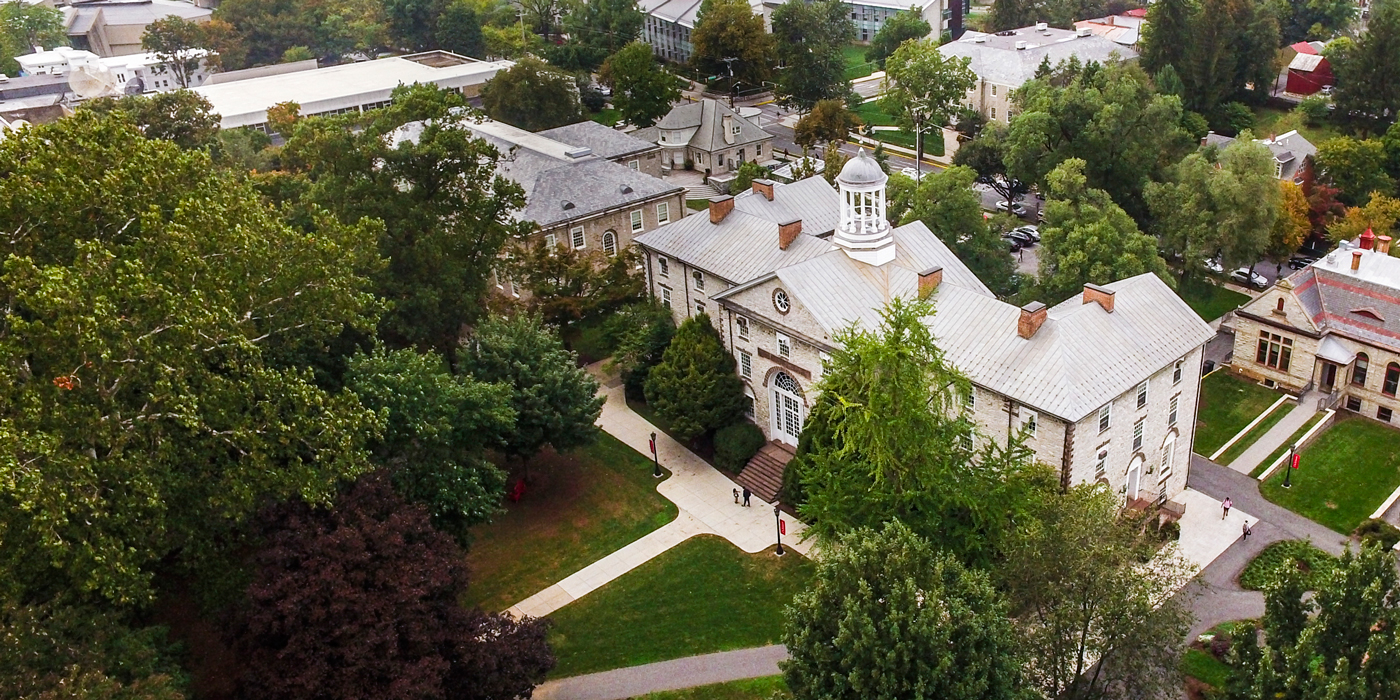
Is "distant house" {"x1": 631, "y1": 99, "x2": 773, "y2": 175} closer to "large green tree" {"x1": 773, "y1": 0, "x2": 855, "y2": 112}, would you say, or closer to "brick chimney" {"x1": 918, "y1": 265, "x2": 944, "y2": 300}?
Answer: "large green tree" {"x1": 773, "y1": 0, "x2": 855, "y2": 112}

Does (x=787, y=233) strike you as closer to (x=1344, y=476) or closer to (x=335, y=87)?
(x=1344, y=476)

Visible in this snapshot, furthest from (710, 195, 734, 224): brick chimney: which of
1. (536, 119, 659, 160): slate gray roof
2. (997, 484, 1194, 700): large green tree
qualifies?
(536, 119, 659, 160): slate gray roof

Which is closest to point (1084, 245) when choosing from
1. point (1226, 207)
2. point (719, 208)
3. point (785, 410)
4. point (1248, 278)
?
point (1226, 207)

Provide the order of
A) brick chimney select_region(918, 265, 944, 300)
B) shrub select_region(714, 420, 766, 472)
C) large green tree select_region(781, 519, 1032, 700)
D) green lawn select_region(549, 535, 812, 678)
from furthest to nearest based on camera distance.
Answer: shrub select_region(714, 420, 766, 472), brick chimney select_region(918, 265, 944, 300), green lawn select_region(549, 535, 812, 678), large green tree select_region(781, 519, 1032, 700)

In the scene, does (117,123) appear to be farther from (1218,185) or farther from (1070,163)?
(1218,185)

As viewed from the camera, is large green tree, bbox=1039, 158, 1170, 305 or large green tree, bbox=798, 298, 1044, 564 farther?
large green tree, bbox=1039, 158, 1170, 305
